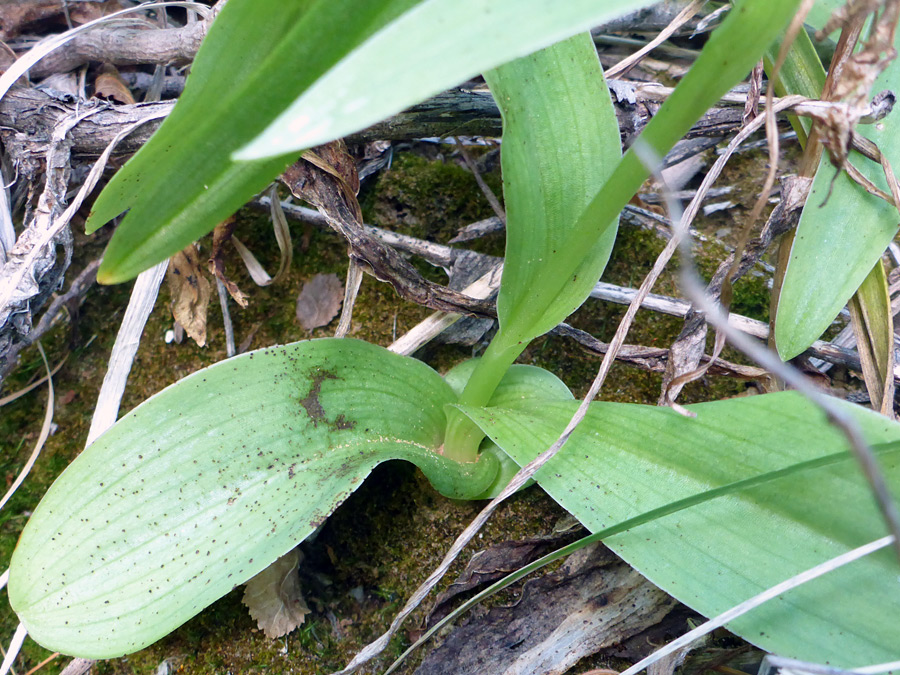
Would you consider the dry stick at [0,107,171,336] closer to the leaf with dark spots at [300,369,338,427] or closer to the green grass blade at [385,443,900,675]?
the leaf with dark spots at [300,369,338,427]

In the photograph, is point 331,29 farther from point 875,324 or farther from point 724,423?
point 875,324

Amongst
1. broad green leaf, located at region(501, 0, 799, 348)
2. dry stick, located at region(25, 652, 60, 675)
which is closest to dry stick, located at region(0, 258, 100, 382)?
dry stick, located at region(25, 652, 60, 675)

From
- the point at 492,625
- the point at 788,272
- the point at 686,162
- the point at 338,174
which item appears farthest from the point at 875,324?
the point at 338,174

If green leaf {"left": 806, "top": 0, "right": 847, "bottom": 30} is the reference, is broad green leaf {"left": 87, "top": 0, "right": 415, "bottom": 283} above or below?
below

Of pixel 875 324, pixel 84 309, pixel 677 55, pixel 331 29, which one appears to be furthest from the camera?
pixel 677 55

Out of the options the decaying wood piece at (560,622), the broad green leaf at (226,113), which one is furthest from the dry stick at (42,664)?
the broad green leaf at (226,113)

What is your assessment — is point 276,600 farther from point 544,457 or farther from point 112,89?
point 112,89
